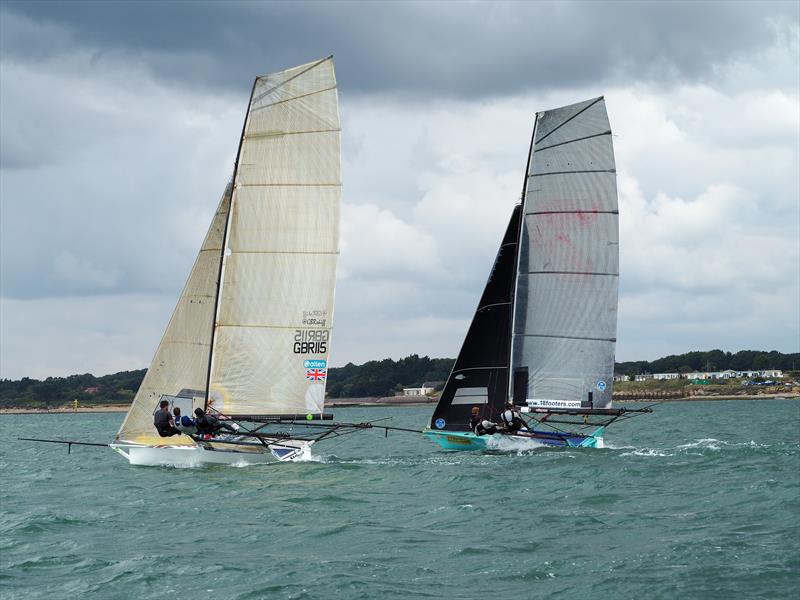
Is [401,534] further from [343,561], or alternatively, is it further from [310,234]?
[310,234]

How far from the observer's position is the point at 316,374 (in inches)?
1268

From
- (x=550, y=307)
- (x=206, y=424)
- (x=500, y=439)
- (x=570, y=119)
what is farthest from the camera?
(x=550, y=307)

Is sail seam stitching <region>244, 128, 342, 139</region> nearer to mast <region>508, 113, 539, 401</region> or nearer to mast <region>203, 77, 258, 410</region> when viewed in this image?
mast <region>203, 77, 258, 410</region>

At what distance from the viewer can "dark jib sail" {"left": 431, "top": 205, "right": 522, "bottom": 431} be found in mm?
37906

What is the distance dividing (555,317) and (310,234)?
401 inches

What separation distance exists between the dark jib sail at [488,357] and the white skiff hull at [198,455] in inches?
301

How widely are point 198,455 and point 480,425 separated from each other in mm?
9882

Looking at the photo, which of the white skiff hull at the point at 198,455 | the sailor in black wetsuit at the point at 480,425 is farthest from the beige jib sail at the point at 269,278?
the sailor in black wetsuit at the point at 480,425

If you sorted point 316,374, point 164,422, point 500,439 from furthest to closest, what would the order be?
point 500,439 → point 316,374 → point 164,422

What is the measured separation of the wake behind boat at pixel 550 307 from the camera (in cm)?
3662

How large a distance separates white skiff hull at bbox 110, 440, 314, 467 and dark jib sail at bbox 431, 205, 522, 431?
7657mm

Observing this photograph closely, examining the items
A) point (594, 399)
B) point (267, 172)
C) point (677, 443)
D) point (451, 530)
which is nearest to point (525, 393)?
point (594, 399)

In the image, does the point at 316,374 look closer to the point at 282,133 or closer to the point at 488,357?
the point at 282,133

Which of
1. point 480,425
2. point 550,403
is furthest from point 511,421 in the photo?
point 550,403
